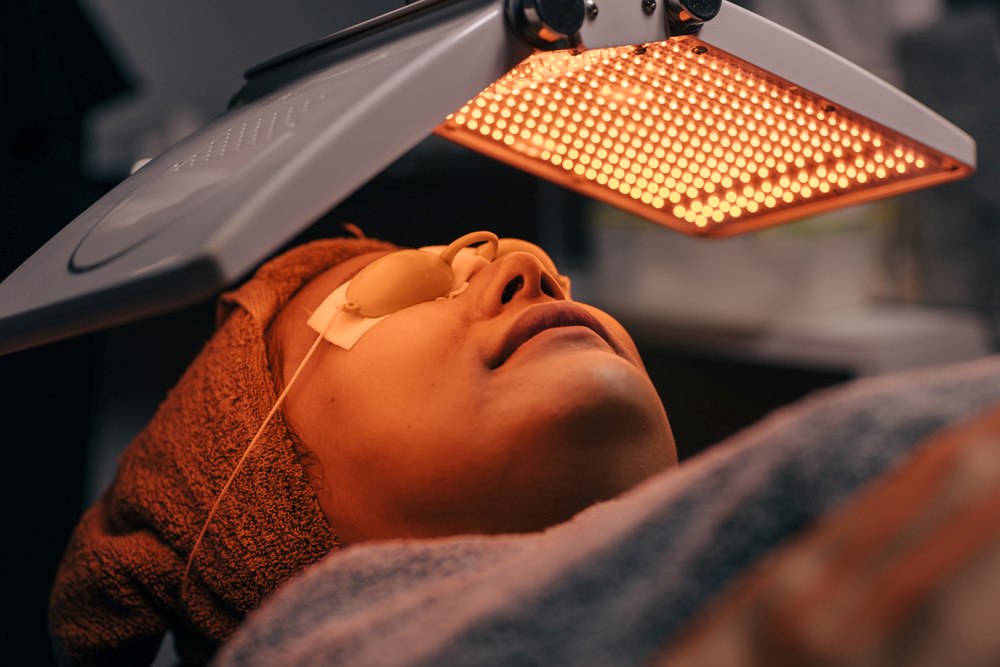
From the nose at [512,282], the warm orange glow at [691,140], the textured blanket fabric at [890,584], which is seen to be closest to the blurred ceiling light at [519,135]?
the warm orange glow at [691,140]

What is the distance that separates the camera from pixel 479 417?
0.62 m

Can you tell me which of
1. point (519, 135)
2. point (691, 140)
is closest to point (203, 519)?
point (519, 135)

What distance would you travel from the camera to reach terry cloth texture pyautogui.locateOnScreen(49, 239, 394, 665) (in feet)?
2.29

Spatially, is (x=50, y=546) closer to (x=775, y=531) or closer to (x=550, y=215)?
(x=775, y=531)

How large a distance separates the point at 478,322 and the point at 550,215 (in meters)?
1.05

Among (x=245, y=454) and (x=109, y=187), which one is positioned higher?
Answer: (x=109, y=187)

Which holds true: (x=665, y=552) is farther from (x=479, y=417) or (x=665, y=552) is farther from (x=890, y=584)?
(x=479, y=417)

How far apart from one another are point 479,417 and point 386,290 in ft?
0.46

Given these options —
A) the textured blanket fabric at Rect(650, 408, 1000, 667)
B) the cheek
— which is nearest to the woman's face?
the cheek

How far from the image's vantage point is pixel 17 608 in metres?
0.98

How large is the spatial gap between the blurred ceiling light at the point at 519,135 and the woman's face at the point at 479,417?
0.53 ft

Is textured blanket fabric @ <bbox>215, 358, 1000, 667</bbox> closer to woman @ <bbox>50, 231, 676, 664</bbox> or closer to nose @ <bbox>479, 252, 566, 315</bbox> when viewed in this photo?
woman @ <bbox>50, 231, 676, 664</bbox>

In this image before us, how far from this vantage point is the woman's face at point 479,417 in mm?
607

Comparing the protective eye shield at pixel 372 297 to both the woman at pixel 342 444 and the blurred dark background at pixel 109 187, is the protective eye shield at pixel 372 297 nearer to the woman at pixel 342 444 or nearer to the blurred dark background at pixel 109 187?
the woman at pixel 342 444
